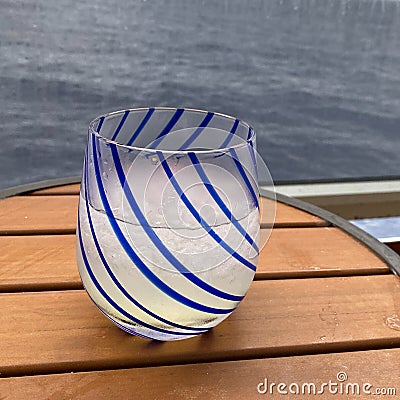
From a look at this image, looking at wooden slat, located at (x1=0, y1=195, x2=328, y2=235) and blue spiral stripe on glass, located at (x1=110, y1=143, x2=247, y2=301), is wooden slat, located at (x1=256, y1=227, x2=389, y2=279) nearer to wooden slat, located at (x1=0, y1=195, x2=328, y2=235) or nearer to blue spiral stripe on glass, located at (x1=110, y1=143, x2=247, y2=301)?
wooden slat, located at (x1=0, y1=195, x2=328, y2=235)

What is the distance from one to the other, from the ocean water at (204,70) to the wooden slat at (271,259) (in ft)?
2.13

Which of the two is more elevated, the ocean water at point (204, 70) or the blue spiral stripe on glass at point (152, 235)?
the blue spiral stripe on glass at point (152, 235)

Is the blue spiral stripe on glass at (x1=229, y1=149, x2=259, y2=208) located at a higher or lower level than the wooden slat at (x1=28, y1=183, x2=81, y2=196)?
higher

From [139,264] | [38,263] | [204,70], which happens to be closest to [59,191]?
[38,263]

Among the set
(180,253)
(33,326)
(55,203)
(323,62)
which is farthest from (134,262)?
(323,62)

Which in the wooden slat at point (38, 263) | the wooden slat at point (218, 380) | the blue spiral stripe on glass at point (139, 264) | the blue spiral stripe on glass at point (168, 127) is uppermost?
the blue spiral stripe on glass at point (168, 127)

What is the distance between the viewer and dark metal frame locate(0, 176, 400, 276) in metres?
0.67

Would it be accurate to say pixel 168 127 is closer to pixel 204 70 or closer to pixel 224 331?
pixel 224 331

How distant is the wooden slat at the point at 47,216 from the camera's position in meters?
0.71

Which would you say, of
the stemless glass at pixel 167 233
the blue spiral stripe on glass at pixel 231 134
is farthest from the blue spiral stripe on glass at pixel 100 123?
the blue spiral stripe on glass at pixel 231 134

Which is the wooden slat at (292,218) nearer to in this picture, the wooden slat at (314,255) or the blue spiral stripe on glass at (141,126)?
the wooden slat at (314,255)

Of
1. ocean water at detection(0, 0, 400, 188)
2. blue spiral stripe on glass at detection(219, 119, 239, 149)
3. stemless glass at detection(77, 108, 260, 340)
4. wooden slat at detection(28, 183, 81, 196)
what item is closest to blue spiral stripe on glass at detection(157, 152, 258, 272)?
stemless glass at detection(77, 108, 260, 340)

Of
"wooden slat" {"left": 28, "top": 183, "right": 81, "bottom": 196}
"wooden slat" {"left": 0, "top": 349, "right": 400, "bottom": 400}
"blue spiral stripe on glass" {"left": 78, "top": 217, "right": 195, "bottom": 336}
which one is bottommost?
"wooden slat" {"left": 28, "top": 183, "right": 81, "bottom": 196}

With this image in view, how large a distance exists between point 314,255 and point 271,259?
→ 2.0 inches
